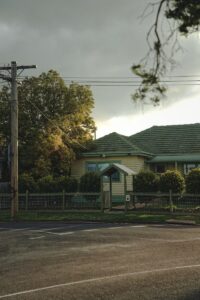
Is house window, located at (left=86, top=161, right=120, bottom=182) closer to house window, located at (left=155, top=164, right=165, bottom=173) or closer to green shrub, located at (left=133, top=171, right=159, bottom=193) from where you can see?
house window, located at (left=155, top=164, right=165, bottom=173)

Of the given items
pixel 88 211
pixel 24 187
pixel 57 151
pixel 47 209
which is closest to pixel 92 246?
pixel 88 211

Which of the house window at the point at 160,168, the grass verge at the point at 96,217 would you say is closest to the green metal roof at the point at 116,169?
the grass verge at the point at 96,217

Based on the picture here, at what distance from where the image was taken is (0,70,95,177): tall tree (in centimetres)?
3753

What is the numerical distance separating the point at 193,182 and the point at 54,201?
8286 mm

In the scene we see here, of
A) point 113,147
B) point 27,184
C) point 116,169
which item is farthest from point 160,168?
point 27,184

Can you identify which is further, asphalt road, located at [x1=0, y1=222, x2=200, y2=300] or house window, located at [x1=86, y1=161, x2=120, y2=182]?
house window, located at [x1=86, y1=161, x2=120, y2=182]

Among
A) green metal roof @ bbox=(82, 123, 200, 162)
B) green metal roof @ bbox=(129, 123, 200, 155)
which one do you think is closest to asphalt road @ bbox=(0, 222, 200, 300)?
green metal roof @ bbox=(82, 123, 200, 162)

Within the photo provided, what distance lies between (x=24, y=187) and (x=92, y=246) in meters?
19.7

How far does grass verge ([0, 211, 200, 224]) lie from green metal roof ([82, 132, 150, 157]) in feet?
28.2

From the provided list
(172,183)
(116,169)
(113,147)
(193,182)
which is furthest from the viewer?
(113,147)

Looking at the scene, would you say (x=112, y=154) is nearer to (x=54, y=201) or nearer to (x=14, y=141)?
(x=54, y=201)

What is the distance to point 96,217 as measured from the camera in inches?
1081

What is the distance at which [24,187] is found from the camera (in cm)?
3556

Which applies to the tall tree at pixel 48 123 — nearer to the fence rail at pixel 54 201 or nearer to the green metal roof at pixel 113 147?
the green metal roof at pixel 113 147
